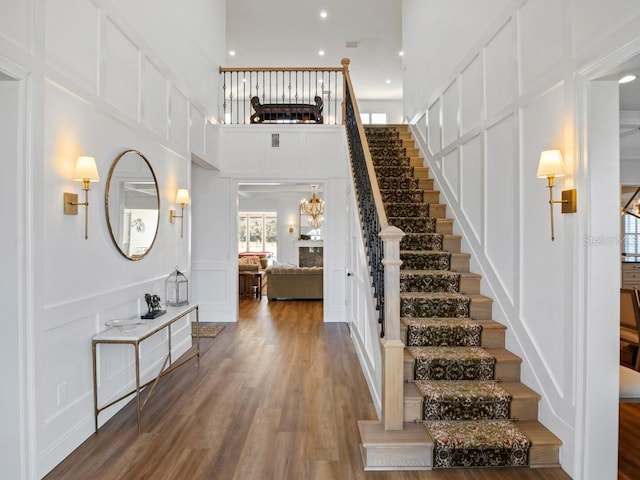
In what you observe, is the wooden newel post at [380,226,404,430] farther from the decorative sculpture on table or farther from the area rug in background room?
the area rug in background room

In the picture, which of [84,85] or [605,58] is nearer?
[605,58]

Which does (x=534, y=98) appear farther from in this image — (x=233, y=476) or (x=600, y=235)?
(x=233, y=476)

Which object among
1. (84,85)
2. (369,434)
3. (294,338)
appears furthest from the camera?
(294,338)

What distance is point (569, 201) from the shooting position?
A: 223 cm

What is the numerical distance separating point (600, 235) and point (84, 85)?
343 cm

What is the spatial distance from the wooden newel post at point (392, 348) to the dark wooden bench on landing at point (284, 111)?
15.5 feet

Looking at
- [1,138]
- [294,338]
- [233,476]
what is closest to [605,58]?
[233,476]

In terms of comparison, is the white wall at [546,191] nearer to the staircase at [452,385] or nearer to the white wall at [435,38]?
the white wall at [435,38]

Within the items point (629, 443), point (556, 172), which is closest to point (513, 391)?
point (629, 443)

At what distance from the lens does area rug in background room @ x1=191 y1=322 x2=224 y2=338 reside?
531 cm

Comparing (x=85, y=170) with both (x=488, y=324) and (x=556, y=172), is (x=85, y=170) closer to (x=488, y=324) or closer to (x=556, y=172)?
(x=556, y=172)

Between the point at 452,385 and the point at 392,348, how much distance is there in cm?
61

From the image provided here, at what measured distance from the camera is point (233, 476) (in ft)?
7.34

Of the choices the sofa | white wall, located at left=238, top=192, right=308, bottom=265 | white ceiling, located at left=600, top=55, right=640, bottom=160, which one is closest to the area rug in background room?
the sofa
